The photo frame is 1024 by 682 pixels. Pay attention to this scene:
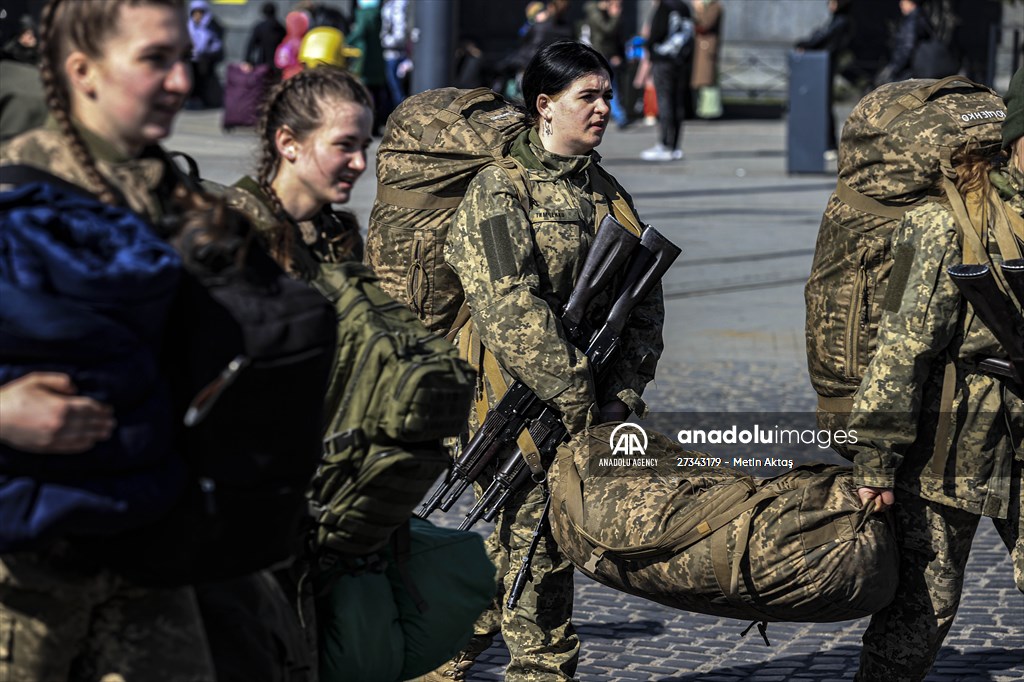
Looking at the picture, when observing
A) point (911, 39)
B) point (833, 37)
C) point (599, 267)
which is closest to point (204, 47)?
point (833, 37)

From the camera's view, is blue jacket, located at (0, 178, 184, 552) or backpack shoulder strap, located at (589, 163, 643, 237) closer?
blue jacket, located at (0, 178, 184, 552)

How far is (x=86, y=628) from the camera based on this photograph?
2521 mm

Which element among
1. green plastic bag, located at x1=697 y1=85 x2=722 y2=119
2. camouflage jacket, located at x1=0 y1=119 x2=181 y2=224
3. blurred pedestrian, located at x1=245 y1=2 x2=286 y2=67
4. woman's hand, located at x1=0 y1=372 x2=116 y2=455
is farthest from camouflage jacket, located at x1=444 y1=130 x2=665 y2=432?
green plastic bag, located at x1=697 y1=85 x2=722 y2=119

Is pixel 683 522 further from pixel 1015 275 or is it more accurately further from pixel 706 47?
pixel 706 47

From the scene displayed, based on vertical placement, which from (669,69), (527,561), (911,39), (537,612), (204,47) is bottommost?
(204,47)

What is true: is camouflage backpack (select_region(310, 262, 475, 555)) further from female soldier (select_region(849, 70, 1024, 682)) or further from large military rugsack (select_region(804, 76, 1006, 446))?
large military rugsack (select_region(804, 76, 1006, 446))

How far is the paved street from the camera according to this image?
205 inches

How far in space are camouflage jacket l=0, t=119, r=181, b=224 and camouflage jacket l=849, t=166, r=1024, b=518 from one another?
2114mm

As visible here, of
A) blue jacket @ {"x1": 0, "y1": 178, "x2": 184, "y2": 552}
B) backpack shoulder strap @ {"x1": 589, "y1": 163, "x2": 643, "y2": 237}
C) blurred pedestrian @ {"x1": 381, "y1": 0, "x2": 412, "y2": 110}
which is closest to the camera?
blue jacket @ {"x1": 0, "y1": 178, "x2": 184, "y2": 552}

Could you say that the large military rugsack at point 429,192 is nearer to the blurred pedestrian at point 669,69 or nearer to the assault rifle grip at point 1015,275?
the assault rifle grip at point 1015,275

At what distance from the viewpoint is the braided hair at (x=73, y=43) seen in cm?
246

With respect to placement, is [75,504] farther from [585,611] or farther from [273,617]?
[585,611]

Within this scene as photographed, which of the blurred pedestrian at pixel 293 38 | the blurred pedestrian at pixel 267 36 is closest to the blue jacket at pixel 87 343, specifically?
the blurred pedestrian at pixel 293 38

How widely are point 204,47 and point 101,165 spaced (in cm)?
2207
